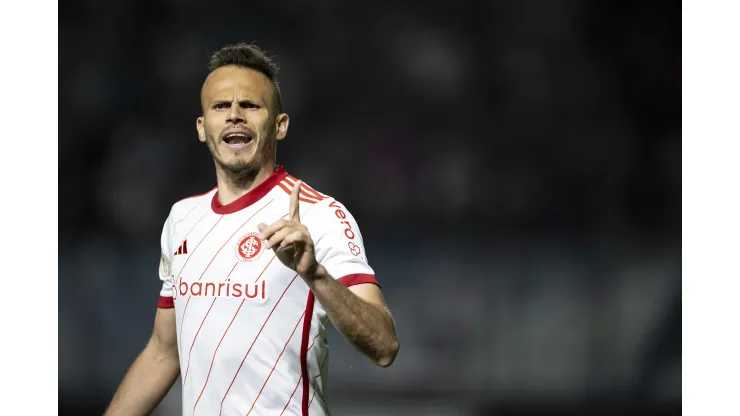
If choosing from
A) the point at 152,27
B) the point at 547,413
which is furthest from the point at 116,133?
the point at 547,413

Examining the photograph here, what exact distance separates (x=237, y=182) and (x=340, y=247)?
0.41 meters

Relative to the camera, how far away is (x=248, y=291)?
2.09 metres

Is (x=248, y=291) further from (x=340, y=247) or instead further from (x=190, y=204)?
(x=190, y=204)

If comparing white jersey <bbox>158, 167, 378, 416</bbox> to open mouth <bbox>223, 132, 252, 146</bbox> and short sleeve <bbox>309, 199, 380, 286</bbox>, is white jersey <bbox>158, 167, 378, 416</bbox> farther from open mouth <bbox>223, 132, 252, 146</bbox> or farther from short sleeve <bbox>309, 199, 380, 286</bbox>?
open mouth <bbox>223, 132, 252, 146</bbox>

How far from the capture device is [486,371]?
4.96 metres

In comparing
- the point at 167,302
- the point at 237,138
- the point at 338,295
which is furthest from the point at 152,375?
the point at 338,295

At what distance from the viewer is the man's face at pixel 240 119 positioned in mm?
2223

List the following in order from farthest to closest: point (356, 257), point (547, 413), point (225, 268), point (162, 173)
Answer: point (162, 173), point (547, 413), point (225, 268), point (356, 257)

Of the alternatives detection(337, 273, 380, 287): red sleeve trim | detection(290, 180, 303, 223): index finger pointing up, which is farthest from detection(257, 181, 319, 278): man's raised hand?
detection(337, 273, 380, 287): red sleeve trim

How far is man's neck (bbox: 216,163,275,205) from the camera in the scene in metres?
2.26

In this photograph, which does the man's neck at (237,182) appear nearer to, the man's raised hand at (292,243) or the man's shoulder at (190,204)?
the man's shoulder at (190,204)

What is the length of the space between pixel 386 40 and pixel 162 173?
1651 millimetres

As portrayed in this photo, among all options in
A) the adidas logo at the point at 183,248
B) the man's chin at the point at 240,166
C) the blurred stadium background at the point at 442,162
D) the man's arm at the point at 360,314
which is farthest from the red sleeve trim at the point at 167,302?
the blurred stadium background at the point at 442,162

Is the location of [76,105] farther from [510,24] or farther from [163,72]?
[510,24]
